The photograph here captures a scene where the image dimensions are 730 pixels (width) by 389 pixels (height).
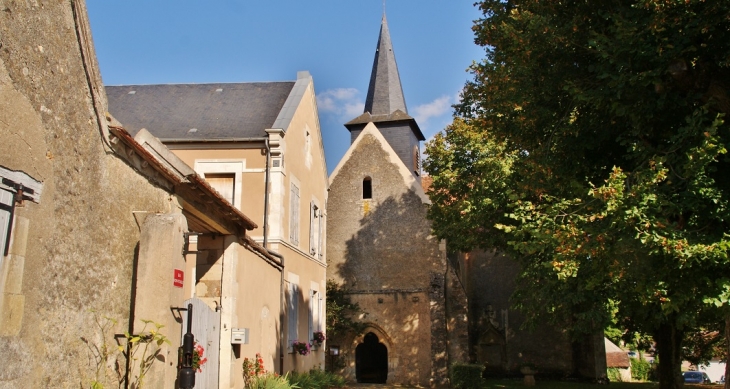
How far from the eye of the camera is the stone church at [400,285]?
22562 mm

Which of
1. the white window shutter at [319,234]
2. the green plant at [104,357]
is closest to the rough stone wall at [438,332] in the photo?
the white window shutter at [319,234]

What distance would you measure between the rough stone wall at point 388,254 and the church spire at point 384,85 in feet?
14.0

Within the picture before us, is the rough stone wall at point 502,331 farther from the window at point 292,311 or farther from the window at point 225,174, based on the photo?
the window at point 225,174

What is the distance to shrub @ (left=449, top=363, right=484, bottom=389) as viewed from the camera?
1945 cm

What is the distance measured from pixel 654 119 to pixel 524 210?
91.7 inches

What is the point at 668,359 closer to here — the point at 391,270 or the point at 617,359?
the point at 391,270

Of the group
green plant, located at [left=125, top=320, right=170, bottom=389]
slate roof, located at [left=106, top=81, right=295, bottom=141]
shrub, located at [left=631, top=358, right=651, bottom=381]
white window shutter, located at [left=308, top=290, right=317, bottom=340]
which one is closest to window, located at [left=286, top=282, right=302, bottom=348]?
white window shutter, located at [left=308, top=290, right=317, bottom=340]

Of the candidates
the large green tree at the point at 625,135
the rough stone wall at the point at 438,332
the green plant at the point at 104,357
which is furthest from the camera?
the rough stone wall at the point at 438,332

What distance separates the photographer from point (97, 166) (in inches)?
225

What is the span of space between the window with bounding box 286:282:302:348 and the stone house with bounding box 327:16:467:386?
27.1ft

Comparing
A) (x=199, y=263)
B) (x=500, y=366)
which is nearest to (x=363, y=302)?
(x=500, y=366)

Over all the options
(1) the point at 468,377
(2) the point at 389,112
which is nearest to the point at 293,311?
(1) the point at 468,377

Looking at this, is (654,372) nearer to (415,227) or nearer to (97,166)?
(415,227)

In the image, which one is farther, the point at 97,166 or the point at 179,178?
the point at 179,178
